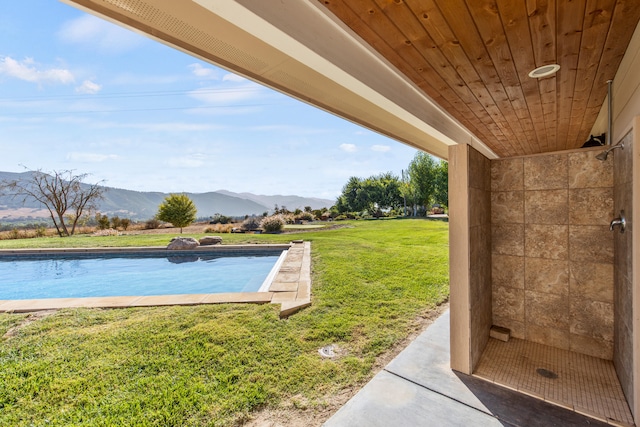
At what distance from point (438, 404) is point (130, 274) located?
777 cm

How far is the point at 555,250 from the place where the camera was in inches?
102

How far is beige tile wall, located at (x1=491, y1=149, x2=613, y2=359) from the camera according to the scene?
2404 millimetres

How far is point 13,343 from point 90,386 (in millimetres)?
1508

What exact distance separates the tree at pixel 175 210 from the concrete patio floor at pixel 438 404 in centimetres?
1381

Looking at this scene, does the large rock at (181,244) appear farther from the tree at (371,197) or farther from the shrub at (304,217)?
the tree at (371,197)

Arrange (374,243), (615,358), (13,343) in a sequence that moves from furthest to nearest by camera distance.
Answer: (374,243) → (13,343) → (615,358)

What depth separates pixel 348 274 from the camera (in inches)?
200

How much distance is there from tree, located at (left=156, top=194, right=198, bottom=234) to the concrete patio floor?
13.8 m

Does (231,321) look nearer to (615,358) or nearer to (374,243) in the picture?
(615,358)

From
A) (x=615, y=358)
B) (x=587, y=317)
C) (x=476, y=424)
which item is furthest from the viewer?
(x=587, y=317)

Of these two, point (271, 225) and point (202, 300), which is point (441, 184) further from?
point (202, 300)

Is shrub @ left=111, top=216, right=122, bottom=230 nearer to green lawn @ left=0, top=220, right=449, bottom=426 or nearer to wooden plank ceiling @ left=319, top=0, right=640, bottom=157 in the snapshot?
green lawn @ left=0, top=220, right=449, bottom=426

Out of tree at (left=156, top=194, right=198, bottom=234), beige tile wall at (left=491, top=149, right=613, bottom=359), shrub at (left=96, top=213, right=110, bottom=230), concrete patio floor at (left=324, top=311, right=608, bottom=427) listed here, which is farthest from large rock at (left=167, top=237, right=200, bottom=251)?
shrub at (left=96, top=213, right=110, bottom=230)

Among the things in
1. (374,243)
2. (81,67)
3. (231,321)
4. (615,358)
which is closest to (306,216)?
(374,243)
